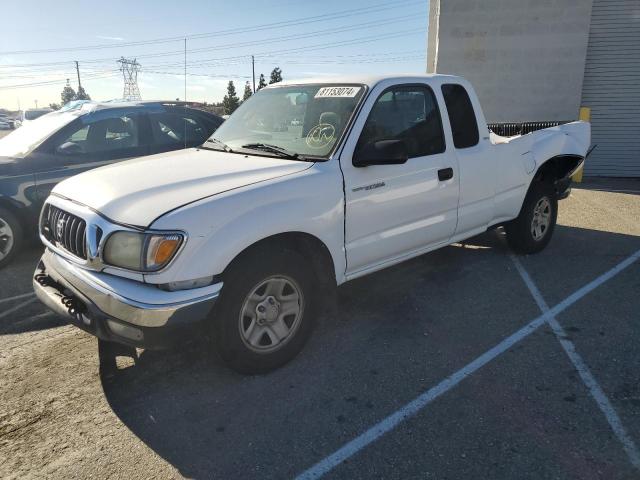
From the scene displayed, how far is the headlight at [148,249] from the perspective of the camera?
2.71 metres

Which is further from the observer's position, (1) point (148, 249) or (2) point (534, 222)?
(2) point (534, 222)

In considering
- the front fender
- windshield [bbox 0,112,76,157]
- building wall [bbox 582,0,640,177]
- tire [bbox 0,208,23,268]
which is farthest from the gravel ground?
building wall [bbox 582,0,640,177]

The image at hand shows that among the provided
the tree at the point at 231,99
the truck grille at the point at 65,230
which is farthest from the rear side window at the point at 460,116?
the tree at the point at 231,99

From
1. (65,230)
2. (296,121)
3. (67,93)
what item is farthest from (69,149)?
(67,93)

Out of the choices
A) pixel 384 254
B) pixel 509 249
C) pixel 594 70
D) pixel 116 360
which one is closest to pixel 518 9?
pixel 594 70

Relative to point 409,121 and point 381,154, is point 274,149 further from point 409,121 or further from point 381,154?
point 409,121

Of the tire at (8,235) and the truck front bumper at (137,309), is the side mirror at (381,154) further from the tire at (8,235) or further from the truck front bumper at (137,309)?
the tire at (8,235)

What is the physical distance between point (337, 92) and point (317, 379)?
84.6 inches

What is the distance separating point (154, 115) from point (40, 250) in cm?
220

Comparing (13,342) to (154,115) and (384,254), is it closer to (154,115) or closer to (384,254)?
(384,254)

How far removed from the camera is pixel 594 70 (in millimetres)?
11859

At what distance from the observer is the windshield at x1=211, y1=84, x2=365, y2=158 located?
3.65 meters

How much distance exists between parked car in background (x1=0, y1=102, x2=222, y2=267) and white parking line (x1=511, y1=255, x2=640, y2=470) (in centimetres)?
482

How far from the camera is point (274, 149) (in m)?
3.73
